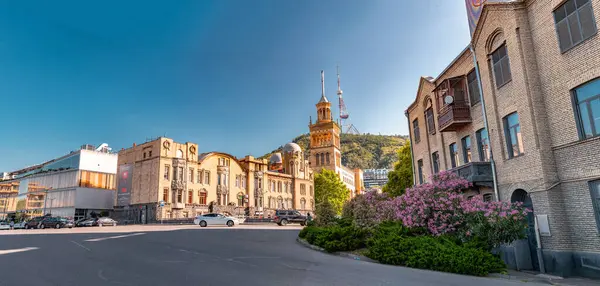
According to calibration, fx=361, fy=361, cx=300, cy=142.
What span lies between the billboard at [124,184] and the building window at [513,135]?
2281 inches

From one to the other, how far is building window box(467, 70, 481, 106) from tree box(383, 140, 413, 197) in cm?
2402

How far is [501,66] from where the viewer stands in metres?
16.8

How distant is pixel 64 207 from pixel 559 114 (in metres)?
77.7

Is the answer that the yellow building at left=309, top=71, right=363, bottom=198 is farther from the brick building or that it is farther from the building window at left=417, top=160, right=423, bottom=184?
the brick building

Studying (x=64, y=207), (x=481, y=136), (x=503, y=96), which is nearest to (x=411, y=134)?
(x=481, y=136)

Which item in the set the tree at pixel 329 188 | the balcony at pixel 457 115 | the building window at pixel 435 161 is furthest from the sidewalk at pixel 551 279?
the tree at pixel 329 188

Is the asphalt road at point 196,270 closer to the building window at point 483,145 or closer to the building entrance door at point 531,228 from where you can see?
the building entrance door at point 531,228

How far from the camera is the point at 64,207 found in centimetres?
6794

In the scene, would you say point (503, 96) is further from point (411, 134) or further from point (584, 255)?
point (411, 134)

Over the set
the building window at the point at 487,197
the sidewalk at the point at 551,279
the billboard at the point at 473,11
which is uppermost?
the billboard at the point at 473,11

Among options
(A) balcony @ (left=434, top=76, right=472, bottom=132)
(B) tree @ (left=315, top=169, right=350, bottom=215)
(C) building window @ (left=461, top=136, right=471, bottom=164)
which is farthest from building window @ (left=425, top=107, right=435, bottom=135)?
(B) tree @ (left=315, top=169, right=350, bottom=215)

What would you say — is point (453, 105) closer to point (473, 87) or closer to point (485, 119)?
point (473, 87)

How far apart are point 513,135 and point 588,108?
365 centimetres

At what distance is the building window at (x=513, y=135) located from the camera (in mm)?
15875
